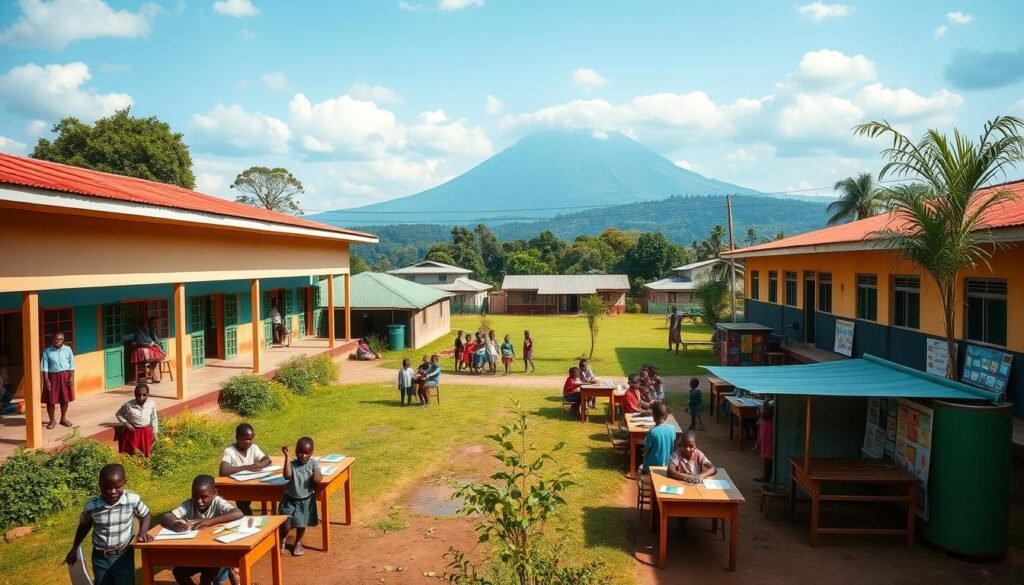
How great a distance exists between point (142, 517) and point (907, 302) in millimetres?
14459

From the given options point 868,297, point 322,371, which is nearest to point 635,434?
point 868,297

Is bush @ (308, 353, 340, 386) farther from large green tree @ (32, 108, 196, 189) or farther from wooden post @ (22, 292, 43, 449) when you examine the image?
large green tree @ (32, 108, 196, 189)

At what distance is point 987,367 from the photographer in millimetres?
10656

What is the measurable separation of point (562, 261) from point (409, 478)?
6915 cm

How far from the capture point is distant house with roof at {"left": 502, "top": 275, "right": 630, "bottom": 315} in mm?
50406

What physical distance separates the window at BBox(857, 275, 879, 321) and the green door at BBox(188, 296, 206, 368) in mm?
17082

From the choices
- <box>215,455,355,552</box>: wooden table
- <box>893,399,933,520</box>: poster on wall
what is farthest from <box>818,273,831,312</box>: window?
<box>215,455,355,552</box>: wooden table

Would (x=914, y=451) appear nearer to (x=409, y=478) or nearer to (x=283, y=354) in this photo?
(x=409, y=478)

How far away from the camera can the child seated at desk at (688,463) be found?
24.1 ft

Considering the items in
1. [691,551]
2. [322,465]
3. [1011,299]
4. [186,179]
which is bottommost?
[691,551]

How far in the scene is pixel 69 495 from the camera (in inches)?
332

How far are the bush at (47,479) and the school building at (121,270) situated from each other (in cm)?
74

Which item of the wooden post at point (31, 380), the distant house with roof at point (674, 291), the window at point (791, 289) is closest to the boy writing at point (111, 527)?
the wooden post at point (31, 380)

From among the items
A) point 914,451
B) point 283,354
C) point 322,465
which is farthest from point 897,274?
point 283,354
